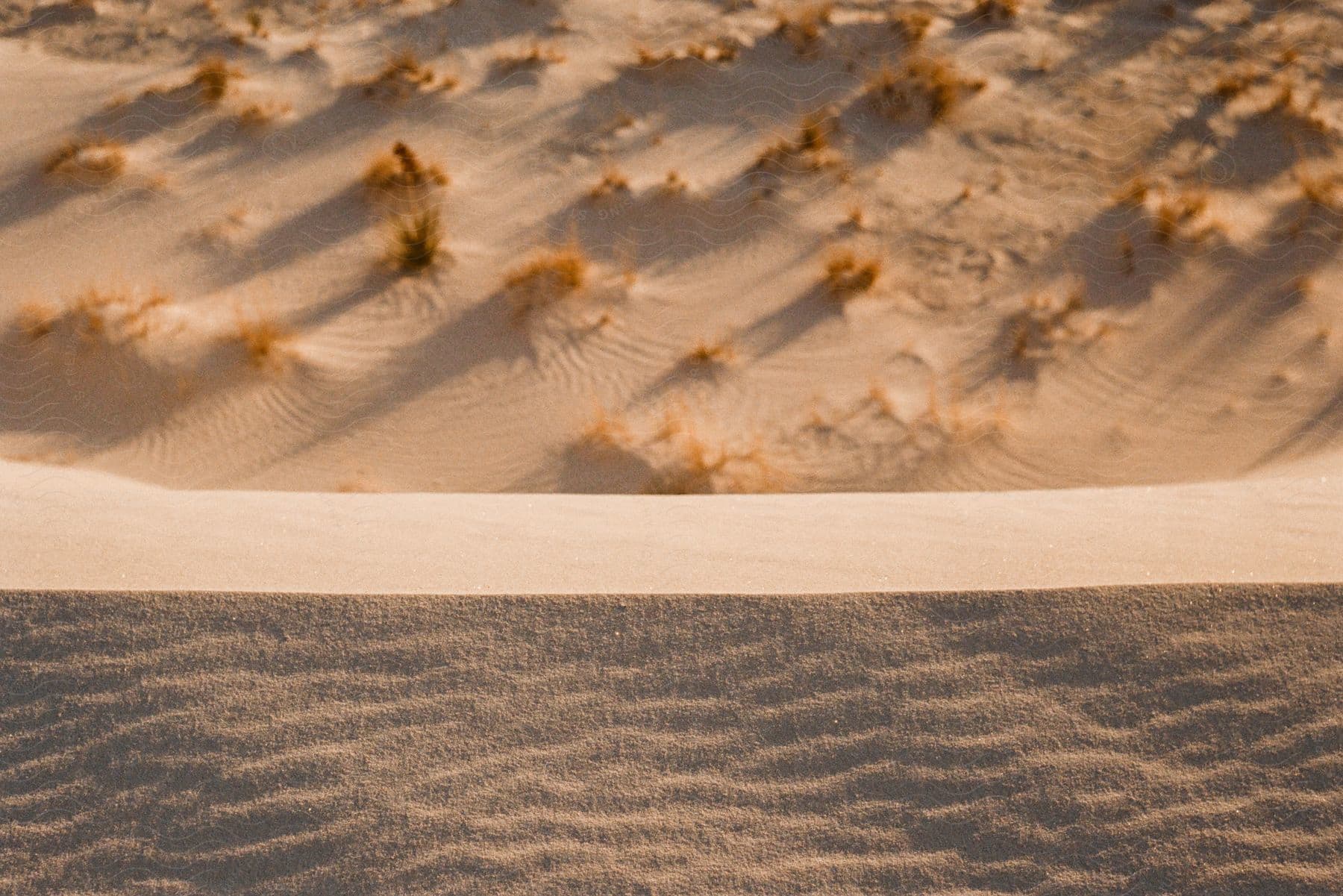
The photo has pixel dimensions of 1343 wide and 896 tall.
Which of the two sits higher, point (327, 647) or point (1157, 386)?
point (327, 647)

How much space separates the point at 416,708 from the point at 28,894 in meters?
1.30

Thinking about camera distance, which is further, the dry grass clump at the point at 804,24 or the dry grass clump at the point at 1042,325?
the dry grass clump at the point at 804,24

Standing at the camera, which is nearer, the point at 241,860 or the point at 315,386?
the point at 241,860

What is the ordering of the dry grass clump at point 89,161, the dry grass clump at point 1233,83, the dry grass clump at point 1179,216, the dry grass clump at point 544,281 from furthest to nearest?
the dry grass clump at point 1233,83, the dry grass clump at point 89,161, the dry grass clump at point 1179,216, the dry grass clump at point 544,281

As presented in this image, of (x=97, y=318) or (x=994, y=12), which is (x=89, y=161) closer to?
(x=97, y=318)

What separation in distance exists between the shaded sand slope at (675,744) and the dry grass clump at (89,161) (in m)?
4.13

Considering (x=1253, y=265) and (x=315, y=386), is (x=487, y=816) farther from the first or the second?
(x=1253, y=265)

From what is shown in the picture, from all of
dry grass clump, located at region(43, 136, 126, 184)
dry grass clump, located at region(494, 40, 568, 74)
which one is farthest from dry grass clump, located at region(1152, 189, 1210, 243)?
dry grass clump, located at region(43, 136, 126, 184)

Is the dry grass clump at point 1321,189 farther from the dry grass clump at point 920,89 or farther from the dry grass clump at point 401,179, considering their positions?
the dry grass clump at point 401,179

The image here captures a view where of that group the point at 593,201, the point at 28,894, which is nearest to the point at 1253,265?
the point at 593,201

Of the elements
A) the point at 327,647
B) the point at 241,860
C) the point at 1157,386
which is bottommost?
the point at 1157,386

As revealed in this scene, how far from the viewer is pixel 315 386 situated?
6109mm

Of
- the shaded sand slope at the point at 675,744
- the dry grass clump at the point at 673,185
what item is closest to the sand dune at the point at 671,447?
the shaded sand slope at the point at 675,744

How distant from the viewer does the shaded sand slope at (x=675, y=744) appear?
3.45 metres
